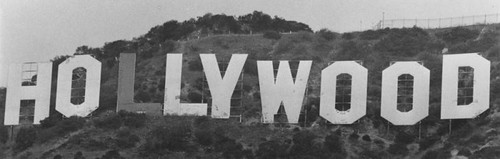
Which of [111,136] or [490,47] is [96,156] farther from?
[490,47]

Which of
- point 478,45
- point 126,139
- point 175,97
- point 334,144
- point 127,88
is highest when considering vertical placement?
point 478,45

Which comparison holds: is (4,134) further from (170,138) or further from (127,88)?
(170,138)

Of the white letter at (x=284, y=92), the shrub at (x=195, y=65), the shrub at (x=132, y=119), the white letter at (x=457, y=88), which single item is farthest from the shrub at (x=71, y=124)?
the white letter at (x=457, y=88)

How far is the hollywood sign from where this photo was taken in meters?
67.4

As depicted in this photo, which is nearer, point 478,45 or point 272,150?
point 272,150

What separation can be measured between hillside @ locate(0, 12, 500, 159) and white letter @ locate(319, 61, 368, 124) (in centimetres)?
129

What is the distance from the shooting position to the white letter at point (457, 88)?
219 ft

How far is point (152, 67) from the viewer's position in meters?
85.9

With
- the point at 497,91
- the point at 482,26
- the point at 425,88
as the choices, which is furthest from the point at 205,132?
the point at 482,26

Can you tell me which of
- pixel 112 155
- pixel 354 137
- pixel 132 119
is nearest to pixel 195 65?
pixel 132 119

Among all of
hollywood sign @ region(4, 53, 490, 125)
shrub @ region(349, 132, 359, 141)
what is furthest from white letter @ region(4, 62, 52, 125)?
shrub @ region(349, 132, 359, 141)

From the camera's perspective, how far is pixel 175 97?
71.5m

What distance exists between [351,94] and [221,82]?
7808 mm

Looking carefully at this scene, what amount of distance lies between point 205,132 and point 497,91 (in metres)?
17.7
